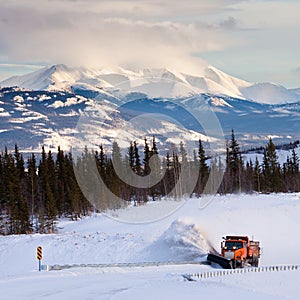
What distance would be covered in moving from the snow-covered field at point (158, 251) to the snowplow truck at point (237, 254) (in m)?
1.29

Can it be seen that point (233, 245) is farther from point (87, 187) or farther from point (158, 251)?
point (87, 187)

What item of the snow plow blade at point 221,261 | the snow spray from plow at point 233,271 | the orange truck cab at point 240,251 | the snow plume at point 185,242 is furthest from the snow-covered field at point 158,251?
the orange truck cab at point 240,251

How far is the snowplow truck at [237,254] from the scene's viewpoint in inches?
1671

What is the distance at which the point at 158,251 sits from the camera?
159 feet

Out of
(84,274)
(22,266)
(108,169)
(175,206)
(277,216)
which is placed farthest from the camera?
(108,169)

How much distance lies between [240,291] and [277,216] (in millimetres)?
24740

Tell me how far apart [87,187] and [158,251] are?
34.9 meters

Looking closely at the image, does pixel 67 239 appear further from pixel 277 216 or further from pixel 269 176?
pixel 269 176

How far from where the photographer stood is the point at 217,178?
96875 mm

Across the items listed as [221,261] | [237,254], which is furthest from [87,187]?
[221,261]

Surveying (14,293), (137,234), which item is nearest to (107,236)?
(137,234)

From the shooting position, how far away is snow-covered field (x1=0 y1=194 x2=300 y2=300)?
32.4 meters

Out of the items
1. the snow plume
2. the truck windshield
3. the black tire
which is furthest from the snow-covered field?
the truck windshield

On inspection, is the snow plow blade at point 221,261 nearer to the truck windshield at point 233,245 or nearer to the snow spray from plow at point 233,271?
the truck windshield at point 233,245
